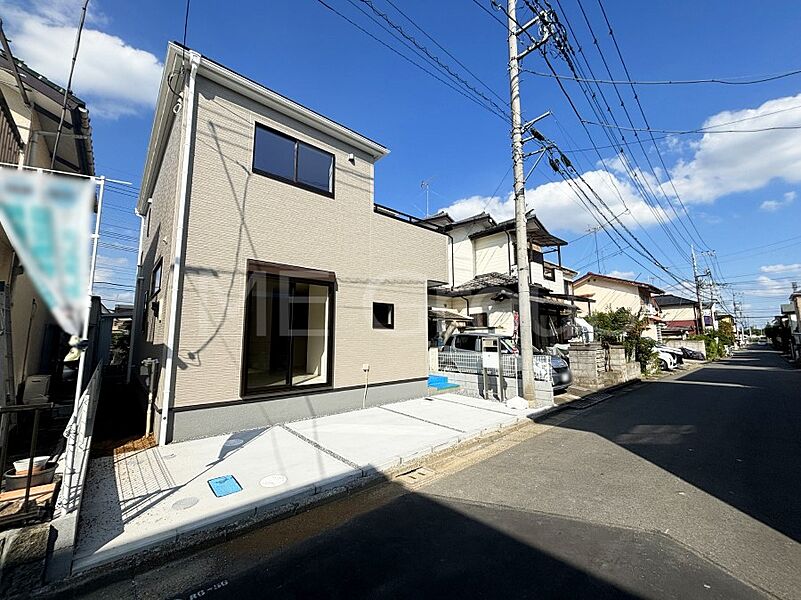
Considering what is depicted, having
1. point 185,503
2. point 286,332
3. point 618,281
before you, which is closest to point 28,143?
point 286,332

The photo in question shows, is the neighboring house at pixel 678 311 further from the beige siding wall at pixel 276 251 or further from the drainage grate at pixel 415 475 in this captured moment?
the drainage grate at pixel 415 475

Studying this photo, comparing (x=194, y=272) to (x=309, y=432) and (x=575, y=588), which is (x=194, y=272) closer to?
(x=309, y=432)

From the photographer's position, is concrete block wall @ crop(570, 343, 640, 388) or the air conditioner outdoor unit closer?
the air conditioner outdoor unit

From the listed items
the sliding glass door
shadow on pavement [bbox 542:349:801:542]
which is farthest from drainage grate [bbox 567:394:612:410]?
the sliding glass door

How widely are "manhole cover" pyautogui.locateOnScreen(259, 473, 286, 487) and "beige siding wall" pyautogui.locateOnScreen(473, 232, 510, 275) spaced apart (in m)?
14.1

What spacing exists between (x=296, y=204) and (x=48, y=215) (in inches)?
252

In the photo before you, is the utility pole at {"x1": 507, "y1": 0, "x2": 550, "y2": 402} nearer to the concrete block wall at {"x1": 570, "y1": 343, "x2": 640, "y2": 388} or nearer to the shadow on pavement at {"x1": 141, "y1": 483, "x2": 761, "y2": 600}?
the concrete block wall at {"x1": 570, "y1": 343, "x2": 640, "y2": 388}

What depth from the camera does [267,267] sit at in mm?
6273

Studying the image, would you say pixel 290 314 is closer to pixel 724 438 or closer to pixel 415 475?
pixel 415 475

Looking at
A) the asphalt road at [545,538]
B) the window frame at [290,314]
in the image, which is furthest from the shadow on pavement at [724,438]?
the window frame at [290,314]

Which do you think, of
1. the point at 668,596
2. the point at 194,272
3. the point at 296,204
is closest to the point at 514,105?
the point at 296,204

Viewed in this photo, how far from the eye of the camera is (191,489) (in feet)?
12.5

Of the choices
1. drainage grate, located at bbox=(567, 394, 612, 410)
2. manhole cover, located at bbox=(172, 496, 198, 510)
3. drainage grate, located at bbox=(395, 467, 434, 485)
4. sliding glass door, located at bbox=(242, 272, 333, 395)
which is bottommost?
drainage grate, located at bbox=(395, 467, 434, 485)

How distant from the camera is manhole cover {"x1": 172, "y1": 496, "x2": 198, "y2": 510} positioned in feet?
11.3
